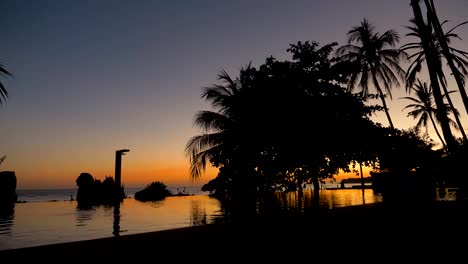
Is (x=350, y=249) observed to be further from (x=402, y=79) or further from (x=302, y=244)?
(x=402, y=79)

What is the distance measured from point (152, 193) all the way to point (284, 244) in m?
47.6

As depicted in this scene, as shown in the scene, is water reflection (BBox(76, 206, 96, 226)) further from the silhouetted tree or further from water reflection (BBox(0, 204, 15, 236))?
the silhouetted tree

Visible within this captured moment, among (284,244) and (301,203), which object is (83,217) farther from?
(284,244)

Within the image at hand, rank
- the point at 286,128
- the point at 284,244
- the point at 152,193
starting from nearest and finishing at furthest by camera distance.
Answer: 1. the point at 284,244
2. the point at 286,128
3. the point at 152,193

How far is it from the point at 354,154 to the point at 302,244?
10.9 m

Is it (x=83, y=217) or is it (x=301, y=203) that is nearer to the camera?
(x=83, y=217)

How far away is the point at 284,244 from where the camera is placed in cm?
511

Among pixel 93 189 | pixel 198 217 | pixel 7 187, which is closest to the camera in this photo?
pixel 198 217

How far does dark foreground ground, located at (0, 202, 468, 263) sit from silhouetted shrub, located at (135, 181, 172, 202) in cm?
4314

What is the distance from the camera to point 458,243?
531 centimetres

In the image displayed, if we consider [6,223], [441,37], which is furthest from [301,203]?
[6,223]

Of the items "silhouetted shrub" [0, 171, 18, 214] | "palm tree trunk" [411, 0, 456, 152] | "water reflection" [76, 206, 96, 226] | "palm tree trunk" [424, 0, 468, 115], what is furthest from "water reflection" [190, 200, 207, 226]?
"silhouetted shrub" [0, 171, 18, 214]

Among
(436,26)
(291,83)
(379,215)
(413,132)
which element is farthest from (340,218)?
(413,132)

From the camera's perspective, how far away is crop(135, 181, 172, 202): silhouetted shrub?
160 feet
